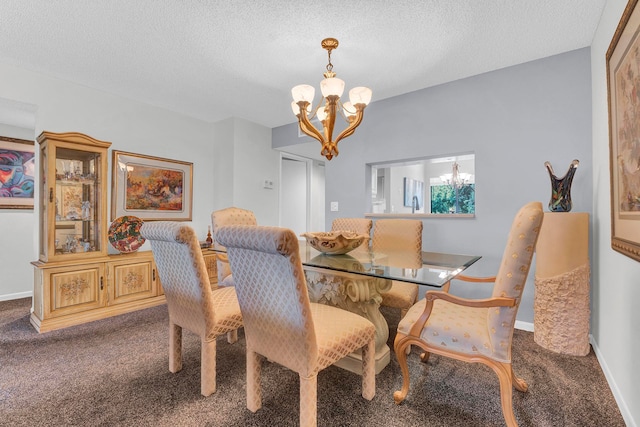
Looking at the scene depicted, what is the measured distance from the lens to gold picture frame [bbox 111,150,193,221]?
3.30 metres

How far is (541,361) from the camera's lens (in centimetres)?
197

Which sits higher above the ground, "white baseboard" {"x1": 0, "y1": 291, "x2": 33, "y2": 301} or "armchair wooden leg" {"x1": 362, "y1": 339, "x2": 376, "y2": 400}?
"armchair wooden leg" {"x1": 362, "y1": 339, "x2": 376, "y2": 400}

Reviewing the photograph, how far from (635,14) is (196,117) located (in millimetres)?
4241

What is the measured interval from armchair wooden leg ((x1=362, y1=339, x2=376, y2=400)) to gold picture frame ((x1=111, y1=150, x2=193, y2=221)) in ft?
10.3

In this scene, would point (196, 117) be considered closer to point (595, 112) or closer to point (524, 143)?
point (524, 143)

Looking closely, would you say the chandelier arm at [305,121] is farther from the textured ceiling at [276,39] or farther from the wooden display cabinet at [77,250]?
the wooden display cabinet at [77,250]

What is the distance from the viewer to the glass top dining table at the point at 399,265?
1437mm

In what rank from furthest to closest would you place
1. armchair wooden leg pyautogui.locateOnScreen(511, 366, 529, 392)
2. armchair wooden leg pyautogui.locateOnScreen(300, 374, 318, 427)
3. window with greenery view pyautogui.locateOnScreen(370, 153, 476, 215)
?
window with greenery view pyautogui.locateOnScreen(370, 153, 476, 215) < armchair wooden leg pyautogui.locateOnScreen(511, 366, 529, 392) < armchair wooden leg pyautogui.locateOnScreen(300, 374, 318, 427)

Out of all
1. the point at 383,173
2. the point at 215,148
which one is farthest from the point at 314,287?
the point at 383,173

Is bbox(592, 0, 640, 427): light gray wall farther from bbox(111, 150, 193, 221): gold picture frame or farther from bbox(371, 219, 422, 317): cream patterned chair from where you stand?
bbox(111, 150, 193, 221): gold picture frame

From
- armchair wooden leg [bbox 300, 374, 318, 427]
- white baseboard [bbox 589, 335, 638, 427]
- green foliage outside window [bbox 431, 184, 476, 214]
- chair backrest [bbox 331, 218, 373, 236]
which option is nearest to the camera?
armchair wooden leg [bbox 300, 374, 318, 427]

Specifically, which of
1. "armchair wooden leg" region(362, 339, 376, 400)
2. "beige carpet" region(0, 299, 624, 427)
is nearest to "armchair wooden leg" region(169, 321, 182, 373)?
"beige carpet" region(0, 299, 624, 427)

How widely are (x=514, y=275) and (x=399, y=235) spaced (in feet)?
4.48

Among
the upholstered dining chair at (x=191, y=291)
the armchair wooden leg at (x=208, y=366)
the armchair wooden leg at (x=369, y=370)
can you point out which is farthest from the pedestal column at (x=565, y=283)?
the armchair wooden leg at (x=208, y=366)
